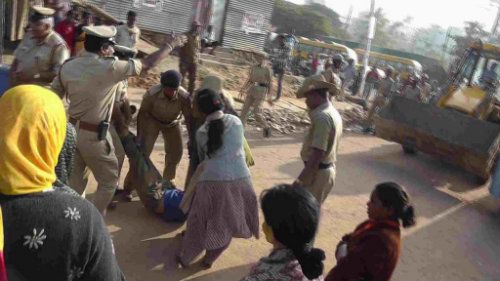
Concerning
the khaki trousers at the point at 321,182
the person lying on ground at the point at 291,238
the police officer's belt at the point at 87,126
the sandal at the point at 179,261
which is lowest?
the sandal at the point at 179,261

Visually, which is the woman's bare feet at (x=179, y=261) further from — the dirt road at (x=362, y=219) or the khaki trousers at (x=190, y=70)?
the khaki trousers at (x=190, y=70)

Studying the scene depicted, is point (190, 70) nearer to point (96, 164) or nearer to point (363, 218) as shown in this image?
point (363, 218)

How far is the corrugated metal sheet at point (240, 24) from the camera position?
16703mm

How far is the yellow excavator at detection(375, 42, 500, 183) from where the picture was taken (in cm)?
802

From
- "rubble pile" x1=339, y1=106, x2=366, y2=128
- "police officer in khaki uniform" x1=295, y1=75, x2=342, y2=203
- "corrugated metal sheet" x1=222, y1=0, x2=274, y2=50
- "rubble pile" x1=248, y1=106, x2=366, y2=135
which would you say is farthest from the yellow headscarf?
"corrugated metal sheet" x1=222, y1=0, x2=274, y2=50

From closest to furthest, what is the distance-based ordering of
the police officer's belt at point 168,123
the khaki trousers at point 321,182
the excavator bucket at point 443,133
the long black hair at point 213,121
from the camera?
the long black hair at point 213,121
the khaki trousers at point 321,182
the police officer's belt at point 168,123
the excavator bucket at point 443,133

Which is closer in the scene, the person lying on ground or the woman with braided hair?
the person lying on ground

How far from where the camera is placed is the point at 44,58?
4.26m

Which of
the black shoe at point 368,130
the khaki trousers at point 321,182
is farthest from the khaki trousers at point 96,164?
the black shoe at point 368,130

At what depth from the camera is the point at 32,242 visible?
54.8 inches

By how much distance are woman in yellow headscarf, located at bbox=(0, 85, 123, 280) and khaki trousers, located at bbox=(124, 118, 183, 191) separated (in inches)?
126

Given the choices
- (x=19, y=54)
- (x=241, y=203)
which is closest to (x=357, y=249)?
(x=241, y=203)

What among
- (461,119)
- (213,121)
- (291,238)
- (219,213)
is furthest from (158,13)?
(291,238)

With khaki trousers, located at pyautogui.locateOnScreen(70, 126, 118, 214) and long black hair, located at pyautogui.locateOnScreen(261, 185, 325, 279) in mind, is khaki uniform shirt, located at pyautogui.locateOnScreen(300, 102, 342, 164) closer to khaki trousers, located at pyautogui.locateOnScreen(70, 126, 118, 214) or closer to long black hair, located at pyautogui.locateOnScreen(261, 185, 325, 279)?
khaki trousers, located at pyautogui.locateOnScreen(70, 126, 118, 214)
